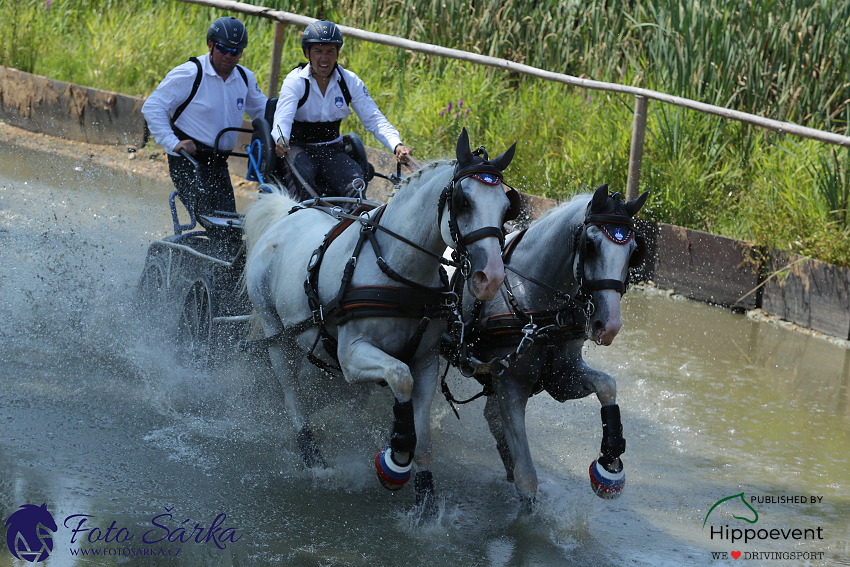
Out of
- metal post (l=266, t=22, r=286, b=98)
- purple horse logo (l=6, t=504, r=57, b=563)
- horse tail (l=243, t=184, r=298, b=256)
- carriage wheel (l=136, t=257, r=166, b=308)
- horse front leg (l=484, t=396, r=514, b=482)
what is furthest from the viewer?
metal post (l=266, t=22, r=286, b=98)

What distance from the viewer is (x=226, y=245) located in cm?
528

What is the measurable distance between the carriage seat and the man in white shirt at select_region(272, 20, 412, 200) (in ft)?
0.15

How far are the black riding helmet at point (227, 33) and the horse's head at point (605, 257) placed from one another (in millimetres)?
2757

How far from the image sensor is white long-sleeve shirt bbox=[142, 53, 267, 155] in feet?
A: 17.6

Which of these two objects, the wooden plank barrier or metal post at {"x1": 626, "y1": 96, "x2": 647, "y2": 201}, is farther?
metal post at {"x1": 626, "y1": 96, "x2": 647, "y2": 201}

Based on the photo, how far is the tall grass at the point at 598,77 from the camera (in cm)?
809

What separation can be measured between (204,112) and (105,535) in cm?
290

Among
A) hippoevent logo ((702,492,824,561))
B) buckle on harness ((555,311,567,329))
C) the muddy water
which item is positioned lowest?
the muddy water

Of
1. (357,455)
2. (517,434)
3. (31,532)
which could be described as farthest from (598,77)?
(31,532)

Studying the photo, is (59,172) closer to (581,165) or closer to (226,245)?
(226,245)

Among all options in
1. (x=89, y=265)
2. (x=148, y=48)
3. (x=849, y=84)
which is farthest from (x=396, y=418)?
(x=148, y=48)

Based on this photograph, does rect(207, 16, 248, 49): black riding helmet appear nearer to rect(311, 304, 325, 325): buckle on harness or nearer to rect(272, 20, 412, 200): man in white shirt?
rect(272, 20, 412, 200): man in white shirt

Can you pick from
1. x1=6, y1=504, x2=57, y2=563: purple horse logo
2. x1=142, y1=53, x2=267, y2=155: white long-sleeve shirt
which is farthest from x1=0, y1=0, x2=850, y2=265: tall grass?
x1=6, y1=504, x2=57, y2=563: purple horse logo

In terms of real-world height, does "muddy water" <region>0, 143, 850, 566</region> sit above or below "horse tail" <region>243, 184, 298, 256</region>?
below
